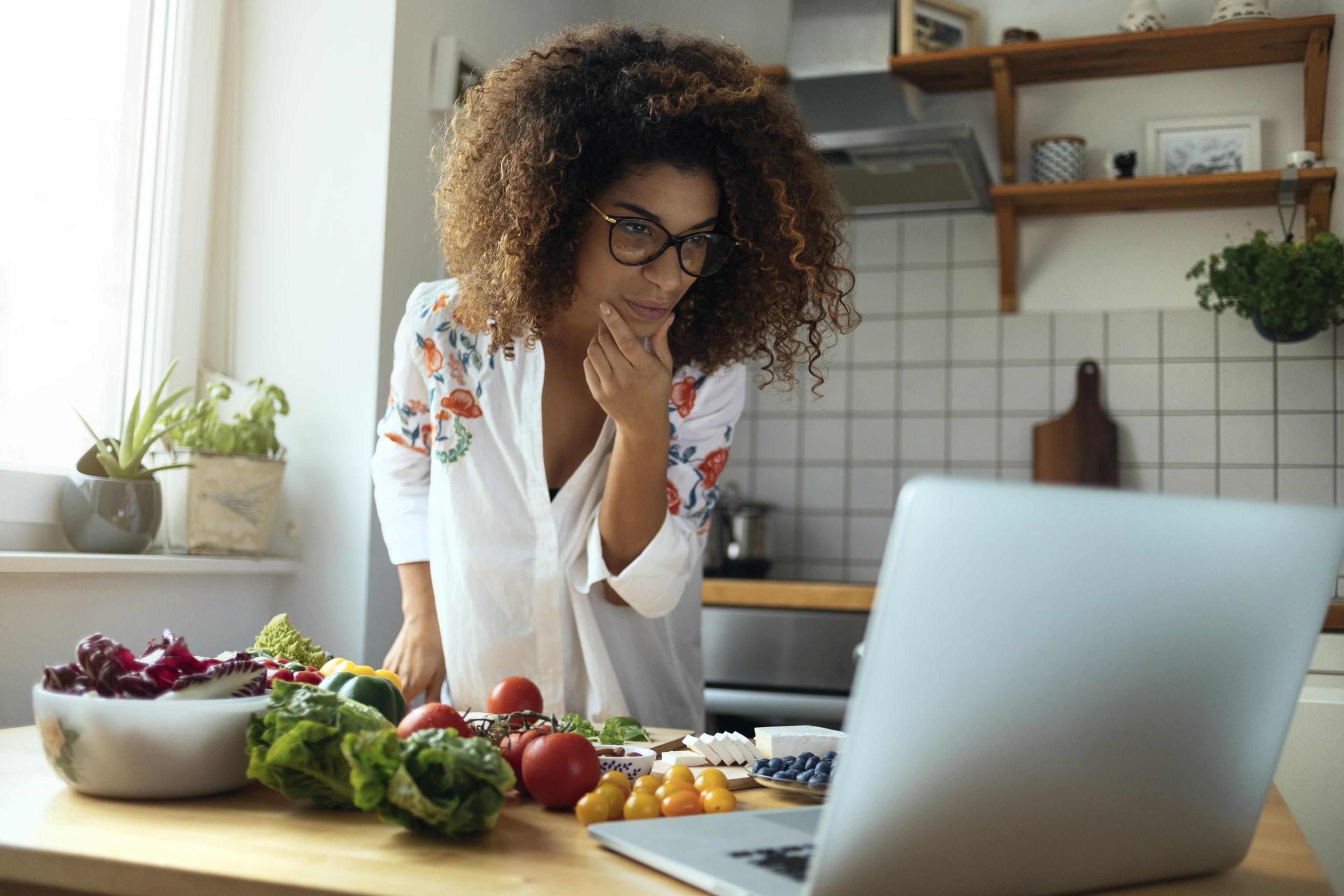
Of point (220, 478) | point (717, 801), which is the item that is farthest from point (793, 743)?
point (220, 478)

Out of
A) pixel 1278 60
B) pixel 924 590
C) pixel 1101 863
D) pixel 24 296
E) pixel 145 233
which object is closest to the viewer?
pixel 924 590

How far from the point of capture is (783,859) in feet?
1.88

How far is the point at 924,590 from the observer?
0.43 m

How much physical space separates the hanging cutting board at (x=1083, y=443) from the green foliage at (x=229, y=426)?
179 centimetres

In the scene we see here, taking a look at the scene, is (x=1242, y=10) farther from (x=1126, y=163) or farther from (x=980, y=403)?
(x=980, y=403)

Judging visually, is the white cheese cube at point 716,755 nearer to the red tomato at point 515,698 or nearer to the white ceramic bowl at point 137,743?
the red tomato at point 515,698

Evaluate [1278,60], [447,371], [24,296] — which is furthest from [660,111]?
[1278,60]

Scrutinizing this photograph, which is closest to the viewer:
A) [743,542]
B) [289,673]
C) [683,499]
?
[289,673]

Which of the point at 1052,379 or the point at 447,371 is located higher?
the point at 1052,379

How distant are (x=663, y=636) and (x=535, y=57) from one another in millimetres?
760

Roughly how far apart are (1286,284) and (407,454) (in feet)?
6.29

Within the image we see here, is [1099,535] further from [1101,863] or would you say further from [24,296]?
A: [24,296]

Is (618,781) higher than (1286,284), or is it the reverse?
(1286,284)

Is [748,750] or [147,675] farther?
[748,750]
